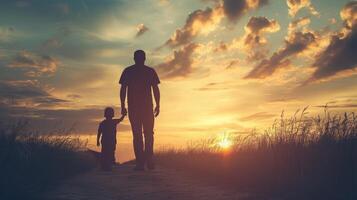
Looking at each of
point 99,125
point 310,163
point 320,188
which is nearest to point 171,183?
point 310,163

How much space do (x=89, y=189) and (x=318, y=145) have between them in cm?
384

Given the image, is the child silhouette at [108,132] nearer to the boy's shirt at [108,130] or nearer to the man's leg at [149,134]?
the boy's shirt at [108,130]

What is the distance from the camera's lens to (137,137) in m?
11.0

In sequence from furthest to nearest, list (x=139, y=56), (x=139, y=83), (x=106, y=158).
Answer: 1. (x=106, y=158)
2. (x=139, y=56)
3. (x=139, y=83)

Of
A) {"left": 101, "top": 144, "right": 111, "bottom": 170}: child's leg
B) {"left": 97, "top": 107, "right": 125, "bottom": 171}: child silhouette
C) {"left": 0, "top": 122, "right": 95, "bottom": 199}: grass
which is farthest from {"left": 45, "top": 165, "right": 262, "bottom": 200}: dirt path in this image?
{"left": 97, "top": 107, "right": 125, "bottom": 171}: child silhouette

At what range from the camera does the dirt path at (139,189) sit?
7.00 metres

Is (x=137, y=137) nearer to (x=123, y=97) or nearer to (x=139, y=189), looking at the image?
(x=123, y=97)

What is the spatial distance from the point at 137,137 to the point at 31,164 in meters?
2.88

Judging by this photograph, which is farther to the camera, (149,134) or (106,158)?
(106,158)

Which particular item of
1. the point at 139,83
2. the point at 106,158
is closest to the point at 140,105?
the point at 139,83

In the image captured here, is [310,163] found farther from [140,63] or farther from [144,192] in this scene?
[140,63]

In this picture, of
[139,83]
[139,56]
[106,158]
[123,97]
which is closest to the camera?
[139,83]

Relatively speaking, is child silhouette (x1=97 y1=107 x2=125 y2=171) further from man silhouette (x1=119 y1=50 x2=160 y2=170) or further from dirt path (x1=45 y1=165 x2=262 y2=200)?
dirt path (x1=45 y1=165 x2=262 y2=200)

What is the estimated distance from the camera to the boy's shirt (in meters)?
12.6
